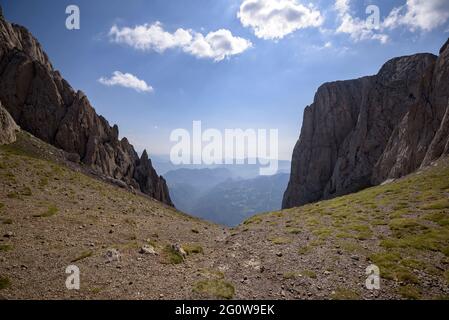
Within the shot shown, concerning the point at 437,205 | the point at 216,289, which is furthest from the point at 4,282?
the point at 437,205

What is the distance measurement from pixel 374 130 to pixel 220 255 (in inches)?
4610

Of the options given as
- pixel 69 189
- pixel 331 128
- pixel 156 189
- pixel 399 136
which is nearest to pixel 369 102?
pixel 331 128

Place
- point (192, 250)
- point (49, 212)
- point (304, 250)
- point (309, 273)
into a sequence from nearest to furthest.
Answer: point (309, 273), point (304, 250), point (192, 250), point (49, 212)

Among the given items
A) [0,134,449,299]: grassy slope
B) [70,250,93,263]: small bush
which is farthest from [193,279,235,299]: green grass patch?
[70,250,93,263]: small bush

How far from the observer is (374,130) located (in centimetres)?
11581

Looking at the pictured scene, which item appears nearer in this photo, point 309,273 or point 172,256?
point 309,273

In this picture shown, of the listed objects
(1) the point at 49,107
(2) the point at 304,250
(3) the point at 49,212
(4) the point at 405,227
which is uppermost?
(1) the point at 49,107

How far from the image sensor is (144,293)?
1478 centimetres

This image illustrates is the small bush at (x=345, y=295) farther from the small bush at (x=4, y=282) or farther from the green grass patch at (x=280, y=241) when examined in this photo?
the small bush at (x=4, y=282)

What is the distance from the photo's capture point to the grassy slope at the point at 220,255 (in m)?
15.2

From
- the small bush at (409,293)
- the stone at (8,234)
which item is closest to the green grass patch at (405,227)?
the small bush at (409,293)

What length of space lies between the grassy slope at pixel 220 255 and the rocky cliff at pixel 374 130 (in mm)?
45753

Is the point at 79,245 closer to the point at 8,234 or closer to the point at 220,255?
the point at 8,234
